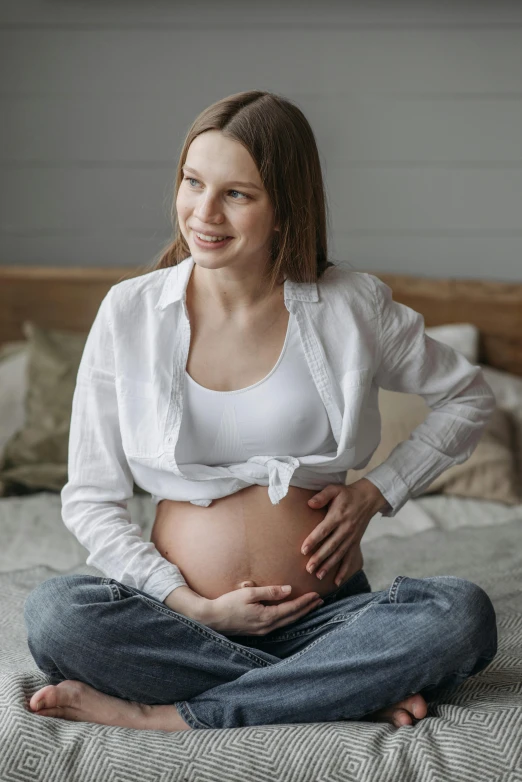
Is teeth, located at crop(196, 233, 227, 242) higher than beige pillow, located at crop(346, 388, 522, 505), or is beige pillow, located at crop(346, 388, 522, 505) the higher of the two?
teeth, located at crop(196, 233, 227, 242)

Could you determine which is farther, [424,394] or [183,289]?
[424,394]

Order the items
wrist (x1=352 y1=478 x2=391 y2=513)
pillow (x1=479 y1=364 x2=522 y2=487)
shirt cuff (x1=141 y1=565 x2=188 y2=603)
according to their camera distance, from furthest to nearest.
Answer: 1. pillow (x1=479 y1=364 x2=522 y2=487)
2. wrist (x1=352 y1=478 x2=391 y2=513)
3. shirt cuff (x1=141 y1=565 x2=188 y2=603)

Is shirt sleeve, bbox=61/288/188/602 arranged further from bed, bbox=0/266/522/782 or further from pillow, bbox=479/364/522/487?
pillow, bbox=479/364/522/487

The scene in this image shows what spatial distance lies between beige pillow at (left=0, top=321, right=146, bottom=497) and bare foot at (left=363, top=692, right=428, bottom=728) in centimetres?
114

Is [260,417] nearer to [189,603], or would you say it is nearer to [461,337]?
[189,603]

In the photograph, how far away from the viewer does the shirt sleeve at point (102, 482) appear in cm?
126

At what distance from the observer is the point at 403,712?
3.76 feet

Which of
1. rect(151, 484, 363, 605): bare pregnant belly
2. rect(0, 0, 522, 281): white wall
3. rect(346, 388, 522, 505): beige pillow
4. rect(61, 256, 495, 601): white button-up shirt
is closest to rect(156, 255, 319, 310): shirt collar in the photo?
rect(61, 256, 495, 601): white button-up shirt

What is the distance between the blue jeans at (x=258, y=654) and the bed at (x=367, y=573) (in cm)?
4

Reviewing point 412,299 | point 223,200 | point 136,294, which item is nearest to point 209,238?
point 223,200

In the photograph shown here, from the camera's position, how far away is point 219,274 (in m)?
1.32

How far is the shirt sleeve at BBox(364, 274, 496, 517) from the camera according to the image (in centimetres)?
135

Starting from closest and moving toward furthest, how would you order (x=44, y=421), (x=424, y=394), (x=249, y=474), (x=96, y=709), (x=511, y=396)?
(x=96, y=709) < (x=249, y=474) < (x=424, y=394) < (x=44, y=421) < (x=511, y=396)

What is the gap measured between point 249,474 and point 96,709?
349 millimetres
